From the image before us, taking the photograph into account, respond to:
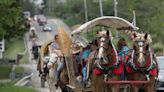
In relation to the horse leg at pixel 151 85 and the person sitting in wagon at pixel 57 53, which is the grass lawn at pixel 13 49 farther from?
the horse leg at pixel 151 85

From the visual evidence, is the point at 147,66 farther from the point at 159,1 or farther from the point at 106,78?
the point at 159,1

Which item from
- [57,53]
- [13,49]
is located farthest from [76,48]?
[13,49]

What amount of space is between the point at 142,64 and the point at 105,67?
961 mm

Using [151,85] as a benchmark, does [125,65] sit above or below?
above

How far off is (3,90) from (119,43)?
1118 cm

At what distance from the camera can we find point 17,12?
37906 mm

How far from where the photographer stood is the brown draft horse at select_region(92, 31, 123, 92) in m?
15.7

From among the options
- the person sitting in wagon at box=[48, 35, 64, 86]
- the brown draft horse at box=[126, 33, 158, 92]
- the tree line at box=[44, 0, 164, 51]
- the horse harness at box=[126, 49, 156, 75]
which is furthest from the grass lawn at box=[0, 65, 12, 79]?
the horse harness at box=[126, 49, 156, 75]

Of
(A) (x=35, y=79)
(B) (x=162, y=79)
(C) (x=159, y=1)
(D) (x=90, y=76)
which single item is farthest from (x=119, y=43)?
(C) (x=159, y=1)

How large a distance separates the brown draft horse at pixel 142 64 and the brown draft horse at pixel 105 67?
1.32 ft

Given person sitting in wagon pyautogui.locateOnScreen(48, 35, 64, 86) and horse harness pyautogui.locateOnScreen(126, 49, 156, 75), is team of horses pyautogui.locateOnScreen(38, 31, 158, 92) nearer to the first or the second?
horse harness pyautogui.locateOnScreen(126, 49, 156, 75)

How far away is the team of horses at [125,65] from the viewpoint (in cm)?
1557

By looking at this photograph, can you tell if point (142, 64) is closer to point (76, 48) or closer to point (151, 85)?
point (151, 85)

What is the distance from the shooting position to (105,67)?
15.8 m
